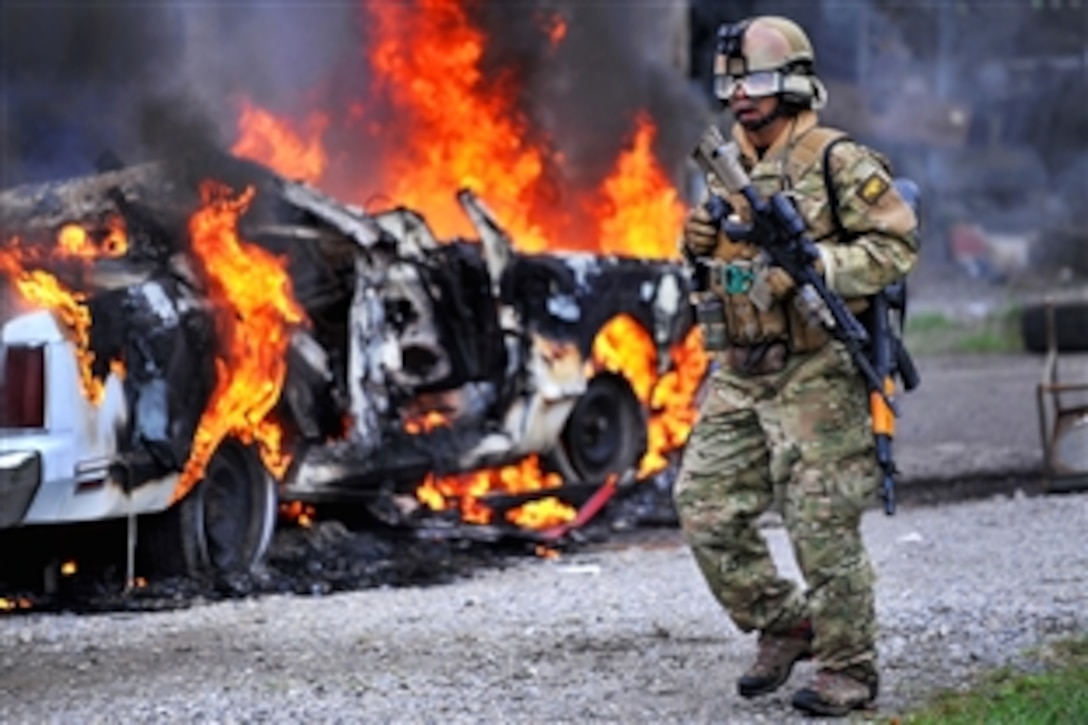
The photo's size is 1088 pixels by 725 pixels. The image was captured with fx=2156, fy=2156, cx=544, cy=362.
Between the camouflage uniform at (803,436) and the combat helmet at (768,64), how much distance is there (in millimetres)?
93

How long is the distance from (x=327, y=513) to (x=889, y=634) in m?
3.65

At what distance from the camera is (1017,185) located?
3052 cm

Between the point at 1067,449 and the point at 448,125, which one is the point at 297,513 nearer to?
the point at 1067,449

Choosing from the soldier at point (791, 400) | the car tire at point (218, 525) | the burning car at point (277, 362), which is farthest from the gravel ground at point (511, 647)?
the burning car at point (277, 362)

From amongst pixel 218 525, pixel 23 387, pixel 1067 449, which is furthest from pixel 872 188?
pixel 1067 449

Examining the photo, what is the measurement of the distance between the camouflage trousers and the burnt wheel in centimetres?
503

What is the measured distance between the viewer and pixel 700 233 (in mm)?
6000

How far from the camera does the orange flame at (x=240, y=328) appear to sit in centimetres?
851

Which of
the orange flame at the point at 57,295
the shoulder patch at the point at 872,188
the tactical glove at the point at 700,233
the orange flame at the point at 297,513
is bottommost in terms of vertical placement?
the orange flame at the point at 297,513

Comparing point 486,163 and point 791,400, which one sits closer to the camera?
point 791,400

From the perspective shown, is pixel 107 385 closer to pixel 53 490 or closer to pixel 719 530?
pixel 53 490

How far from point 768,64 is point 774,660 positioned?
1654 millimetres

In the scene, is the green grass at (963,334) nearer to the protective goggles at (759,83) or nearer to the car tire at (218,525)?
the car tire at (218,525)

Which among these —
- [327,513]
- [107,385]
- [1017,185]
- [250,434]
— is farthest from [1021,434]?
[1017,185]
